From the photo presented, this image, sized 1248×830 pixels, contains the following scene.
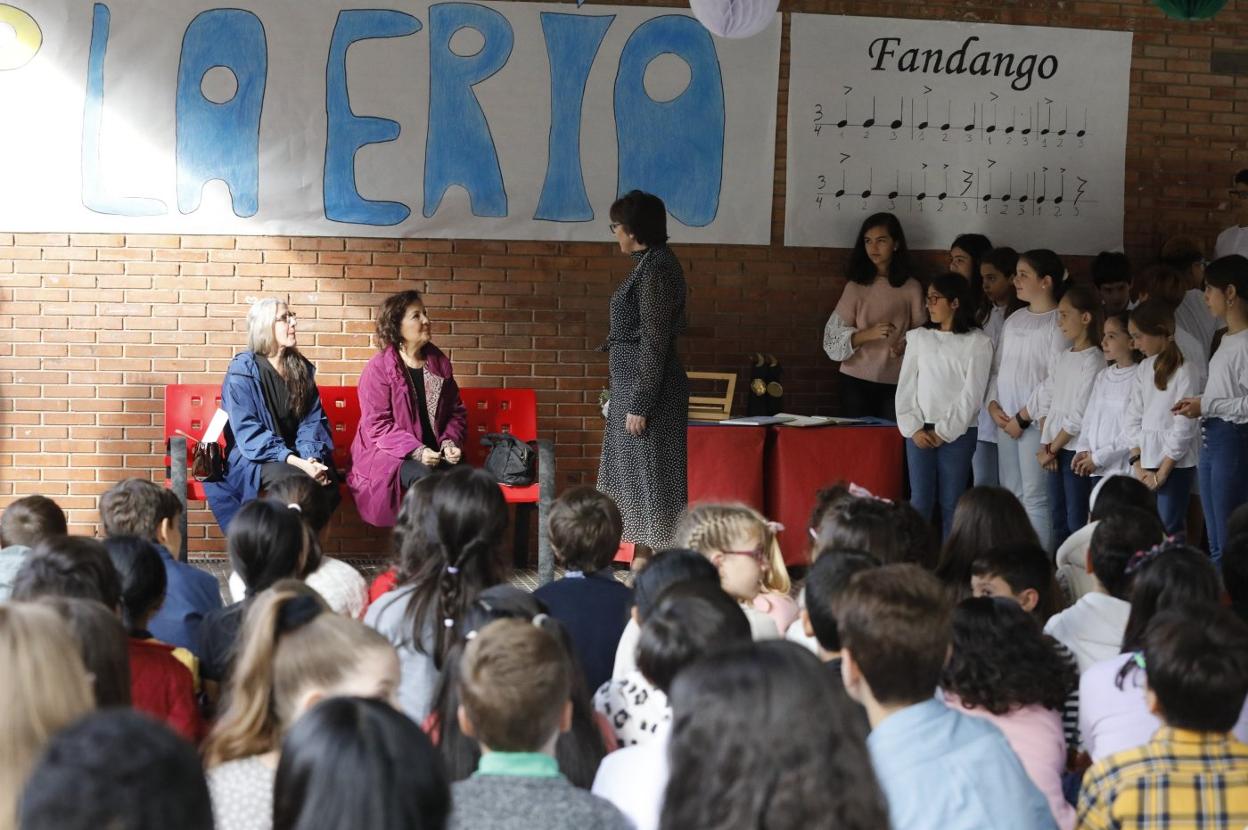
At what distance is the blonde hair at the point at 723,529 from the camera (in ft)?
12.9

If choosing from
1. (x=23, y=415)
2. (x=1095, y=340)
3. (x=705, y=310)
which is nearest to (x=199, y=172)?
(x=23, y=415)

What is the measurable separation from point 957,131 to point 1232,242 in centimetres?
Result: 166

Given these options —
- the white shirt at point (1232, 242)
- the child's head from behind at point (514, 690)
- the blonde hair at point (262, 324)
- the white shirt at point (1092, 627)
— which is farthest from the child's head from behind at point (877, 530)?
the white shirt at point (1232, 242)

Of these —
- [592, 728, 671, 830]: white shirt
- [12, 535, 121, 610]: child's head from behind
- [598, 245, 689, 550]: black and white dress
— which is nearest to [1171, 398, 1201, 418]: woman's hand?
[598, 245, 689, 550]: black and white dress

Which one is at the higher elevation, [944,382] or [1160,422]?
[944,382]

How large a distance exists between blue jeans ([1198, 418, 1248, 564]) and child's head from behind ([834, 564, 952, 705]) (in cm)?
422

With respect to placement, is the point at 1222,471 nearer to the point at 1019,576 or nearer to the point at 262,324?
the point at 1019,576

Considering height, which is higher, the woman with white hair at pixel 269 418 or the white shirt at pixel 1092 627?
the woman with white hair at pixel 269 418

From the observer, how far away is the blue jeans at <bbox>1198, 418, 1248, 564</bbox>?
19.9ft

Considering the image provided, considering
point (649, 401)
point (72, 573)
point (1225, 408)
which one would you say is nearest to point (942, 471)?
point (1225, 408)

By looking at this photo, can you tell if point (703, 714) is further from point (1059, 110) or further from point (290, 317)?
point (1059, 110)

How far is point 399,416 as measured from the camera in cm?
662

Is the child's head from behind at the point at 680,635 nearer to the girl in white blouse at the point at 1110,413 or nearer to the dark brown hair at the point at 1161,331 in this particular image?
the dark brown hair at the point at 1161,331

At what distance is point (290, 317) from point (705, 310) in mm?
2265
